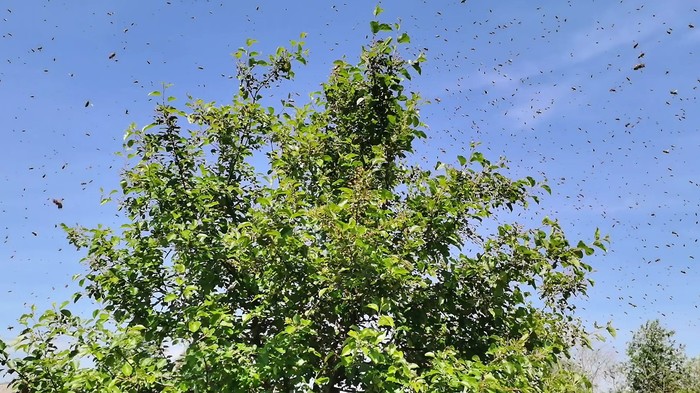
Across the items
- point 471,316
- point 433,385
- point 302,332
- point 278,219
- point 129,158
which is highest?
point 129,158

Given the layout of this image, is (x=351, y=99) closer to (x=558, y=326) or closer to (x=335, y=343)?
(x=335, y=343)

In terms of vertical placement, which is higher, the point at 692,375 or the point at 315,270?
the point at 692,375

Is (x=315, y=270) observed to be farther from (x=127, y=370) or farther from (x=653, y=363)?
(x=653, y=363)

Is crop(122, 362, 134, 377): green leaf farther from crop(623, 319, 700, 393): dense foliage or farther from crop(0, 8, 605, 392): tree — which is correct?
crop(623, 319, 700, 393): dense foliage

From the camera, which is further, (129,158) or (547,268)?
(129,158)

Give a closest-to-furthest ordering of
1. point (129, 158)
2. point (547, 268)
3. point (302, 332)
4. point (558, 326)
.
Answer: point (302, 332), point (547, 268), point (558, 326), point (129, 158)

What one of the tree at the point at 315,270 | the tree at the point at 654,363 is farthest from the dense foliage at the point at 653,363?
the tree at the point at 315,270

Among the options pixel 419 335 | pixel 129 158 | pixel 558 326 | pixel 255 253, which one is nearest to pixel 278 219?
pixel 255 253

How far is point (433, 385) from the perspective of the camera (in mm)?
5152

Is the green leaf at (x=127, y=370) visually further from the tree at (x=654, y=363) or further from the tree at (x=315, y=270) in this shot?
the tree at (x=654, y=363)

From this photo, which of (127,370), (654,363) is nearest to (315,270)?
(127,370)

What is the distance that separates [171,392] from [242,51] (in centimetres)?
482

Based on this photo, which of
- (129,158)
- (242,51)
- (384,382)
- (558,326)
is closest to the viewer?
(384,382)

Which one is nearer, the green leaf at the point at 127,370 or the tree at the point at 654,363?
the green leaf at the point at 127,370
